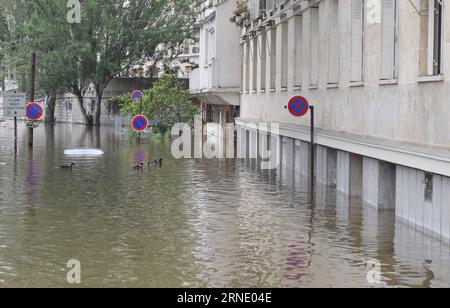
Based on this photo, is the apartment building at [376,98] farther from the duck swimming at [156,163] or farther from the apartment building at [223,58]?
the apartment building at [223,58]

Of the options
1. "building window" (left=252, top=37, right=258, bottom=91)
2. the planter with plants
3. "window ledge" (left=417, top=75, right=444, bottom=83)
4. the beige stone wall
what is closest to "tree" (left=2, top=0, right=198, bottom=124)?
the planter with plants

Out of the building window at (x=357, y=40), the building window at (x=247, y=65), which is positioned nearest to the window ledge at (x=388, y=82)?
the building window at (x=357, y=40)

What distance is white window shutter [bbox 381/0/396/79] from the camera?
1984 cm

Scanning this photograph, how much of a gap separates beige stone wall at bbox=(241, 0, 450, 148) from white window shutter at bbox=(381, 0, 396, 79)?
213 mm

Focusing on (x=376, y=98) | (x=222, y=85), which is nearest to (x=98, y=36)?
(x=222, y=85)

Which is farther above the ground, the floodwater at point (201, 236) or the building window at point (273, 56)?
the building window at point (273, 56)

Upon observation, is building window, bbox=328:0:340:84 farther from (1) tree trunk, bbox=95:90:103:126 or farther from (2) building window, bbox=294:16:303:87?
(1) tree trunk, bbox=95:90:103:126

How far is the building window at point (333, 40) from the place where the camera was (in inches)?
1017

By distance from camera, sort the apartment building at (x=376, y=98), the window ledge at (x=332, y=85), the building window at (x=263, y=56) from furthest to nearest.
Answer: the building window at (x=263, y=56), the window ledge at (x=332, y=85), the apartment building at (x=376, y=98)

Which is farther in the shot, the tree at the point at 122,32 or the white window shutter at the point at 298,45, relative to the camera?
the tree at the point at 122,32

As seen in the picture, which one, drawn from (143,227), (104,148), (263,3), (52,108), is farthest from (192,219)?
(52,108)

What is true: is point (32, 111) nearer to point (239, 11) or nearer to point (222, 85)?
point (239, 11)
